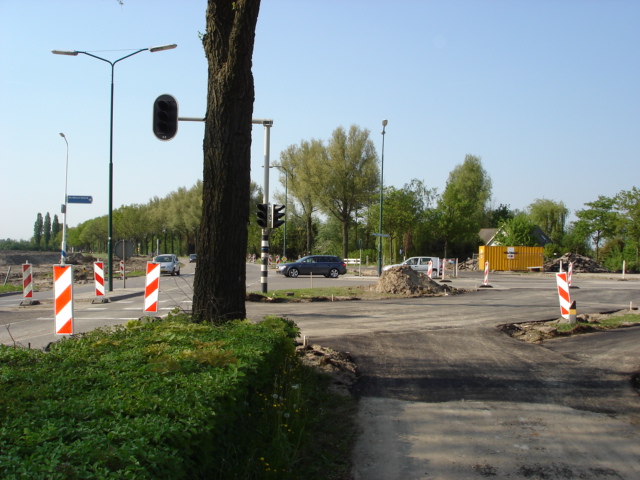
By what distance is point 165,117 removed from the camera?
35.6ft

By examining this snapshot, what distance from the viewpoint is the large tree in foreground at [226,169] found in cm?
739

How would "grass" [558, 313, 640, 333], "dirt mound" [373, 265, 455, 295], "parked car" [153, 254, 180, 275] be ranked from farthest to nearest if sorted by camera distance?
"parked car" [153, 254, 180, 275] < "dirt mound" [373, 265, 455, 295] < "grass" [558, 313, 640, 333]

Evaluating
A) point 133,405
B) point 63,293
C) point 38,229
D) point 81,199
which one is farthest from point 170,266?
point 38,229

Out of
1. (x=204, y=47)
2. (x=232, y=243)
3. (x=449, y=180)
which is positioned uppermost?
(x=449, y=180)

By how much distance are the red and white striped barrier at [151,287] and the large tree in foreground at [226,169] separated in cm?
429

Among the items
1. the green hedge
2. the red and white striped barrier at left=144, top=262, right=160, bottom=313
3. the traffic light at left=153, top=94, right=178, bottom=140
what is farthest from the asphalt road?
the traffic light at left=153, top=94, right=178, bottom=140

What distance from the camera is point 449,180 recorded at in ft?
288

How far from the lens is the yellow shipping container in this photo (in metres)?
52.1

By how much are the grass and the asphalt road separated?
67 cm

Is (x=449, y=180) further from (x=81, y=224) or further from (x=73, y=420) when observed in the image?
(x=81, y=224)

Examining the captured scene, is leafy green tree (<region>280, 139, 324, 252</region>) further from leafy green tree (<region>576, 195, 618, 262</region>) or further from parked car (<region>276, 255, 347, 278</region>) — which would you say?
leafy green tree (<region>576, 195, 618, 262</region>)

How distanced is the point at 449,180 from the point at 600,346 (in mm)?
79419

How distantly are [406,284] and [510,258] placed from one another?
31128 millimetres

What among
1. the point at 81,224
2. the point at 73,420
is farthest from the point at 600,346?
the point at 81,224
